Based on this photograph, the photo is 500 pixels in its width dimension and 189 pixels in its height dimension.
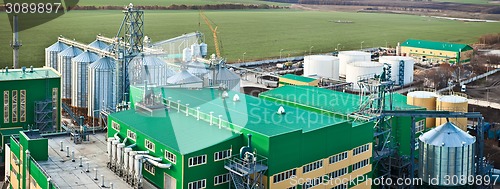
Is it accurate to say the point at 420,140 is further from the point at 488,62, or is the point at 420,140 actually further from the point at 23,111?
the point at 488,62

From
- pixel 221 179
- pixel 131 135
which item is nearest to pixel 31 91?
pixel 131 135

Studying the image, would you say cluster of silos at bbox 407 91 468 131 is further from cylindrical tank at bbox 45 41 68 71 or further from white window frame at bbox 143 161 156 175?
cylindrical tank at bbox 45 41 68 71

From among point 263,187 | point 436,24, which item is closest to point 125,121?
point 263,187

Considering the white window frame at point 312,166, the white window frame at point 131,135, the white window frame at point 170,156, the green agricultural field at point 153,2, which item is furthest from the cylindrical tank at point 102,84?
the green agricultural field at point 153,2

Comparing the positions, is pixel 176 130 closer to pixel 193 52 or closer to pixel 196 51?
pixel 193 52

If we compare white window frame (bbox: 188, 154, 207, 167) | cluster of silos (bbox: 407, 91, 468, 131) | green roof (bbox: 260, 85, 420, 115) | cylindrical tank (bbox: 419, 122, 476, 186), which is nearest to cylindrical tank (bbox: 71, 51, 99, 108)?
green roof (bbox: 260, 85, 420, 115)

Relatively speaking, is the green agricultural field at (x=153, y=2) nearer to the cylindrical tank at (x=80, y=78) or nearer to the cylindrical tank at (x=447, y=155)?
the cylindrical tank at (x=80, y=78)
